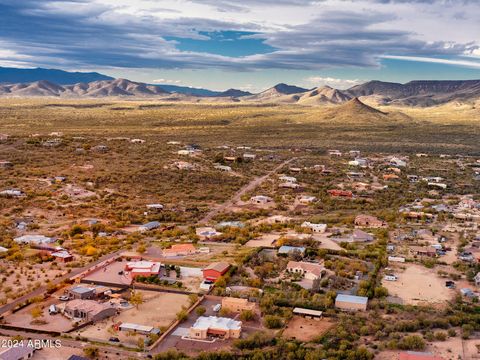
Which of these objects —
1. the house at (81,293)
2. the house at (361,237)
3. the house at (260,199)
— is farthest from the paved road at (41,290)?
the house at (260,199)

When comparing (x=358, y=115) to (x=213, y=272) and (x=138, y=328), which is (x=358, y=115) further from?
(x=138, y=328)

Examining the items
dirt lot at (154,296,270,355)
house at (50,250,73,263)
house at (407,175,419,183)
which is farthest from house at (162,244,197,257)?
house at (407,175,419,183)

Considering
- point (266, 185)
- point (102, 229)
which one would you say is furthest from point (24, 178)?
point (266, 185)

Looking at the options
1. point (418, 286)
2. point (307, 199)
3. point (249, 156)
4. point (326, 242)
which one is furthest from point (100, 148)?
point (418, 286)

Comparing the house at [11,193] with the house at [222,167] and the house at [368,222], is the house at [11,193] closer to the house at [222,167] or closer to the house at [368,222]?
the house at [222,167]

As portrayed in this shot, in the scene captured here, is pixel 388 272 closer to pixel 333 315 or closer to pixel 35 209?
pixel 333 315

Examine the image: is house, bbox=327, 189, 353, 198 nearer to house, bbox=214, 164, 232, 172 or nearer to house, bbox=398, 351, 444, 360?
house, bbox=214, 164, 232, 172
